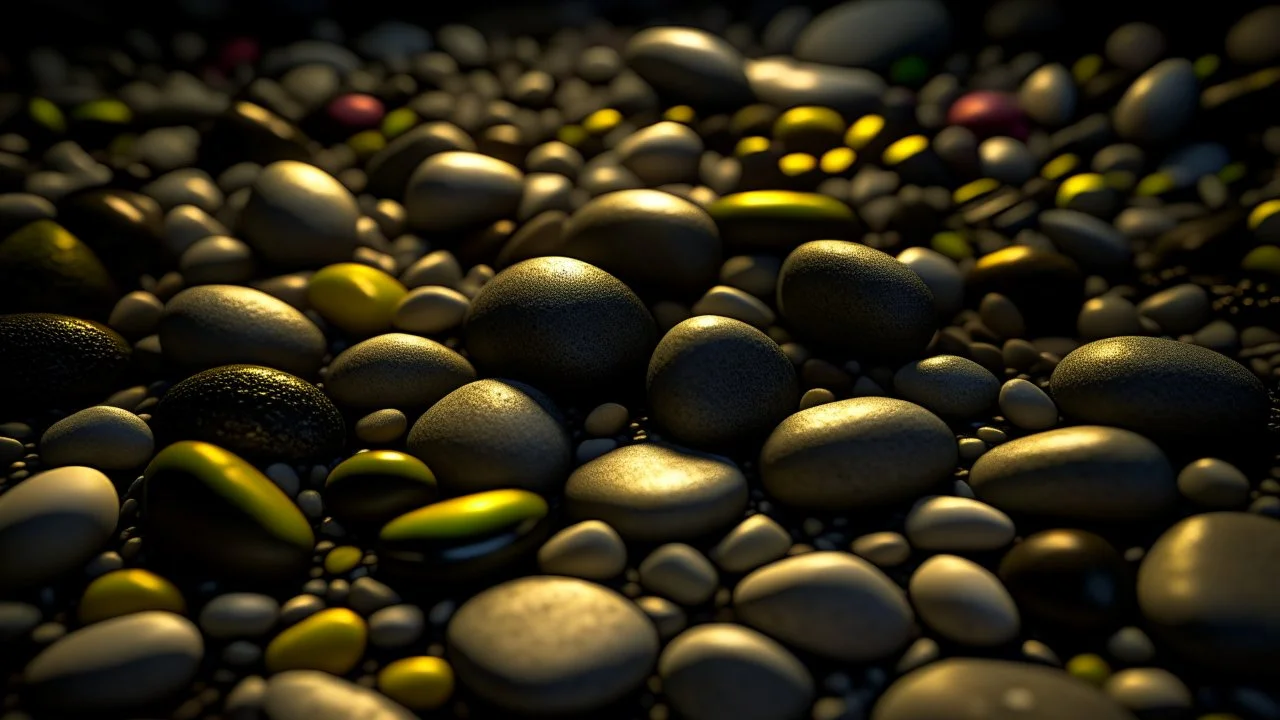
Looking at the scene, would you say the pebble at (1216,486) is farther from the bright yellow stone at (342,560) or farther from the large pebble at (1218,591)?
the bright yellow stone at (342,560)

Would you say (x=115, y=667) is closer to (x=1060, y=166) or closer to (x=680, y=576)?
(x=680, y=576)

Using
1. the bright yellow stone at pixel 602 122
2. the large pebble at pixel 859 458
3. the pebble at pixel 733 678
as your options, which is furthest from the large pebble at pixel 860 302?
the bright yellow stone at pixel 602 122

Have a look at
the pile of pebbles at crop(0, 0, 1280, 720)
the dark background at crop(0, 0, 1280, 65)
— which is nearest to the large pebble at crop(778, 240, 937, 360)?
the pile of pebbles at crop(0, 0, 1280, 720)

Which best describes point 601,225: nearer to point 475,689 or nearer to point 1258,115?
point 475,689

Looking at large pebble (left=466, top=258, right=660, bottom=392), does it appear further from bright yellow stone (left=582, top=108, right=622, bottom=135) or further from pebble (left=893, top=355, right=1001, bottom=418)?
bright yellow stone (left=582, top=108, right=622, bottom=135)

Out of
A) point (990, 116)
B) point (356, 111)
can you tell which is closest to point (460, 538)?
point (356, 111)

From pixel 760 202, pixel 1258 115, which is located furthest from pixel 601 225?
pixel 1258 115
